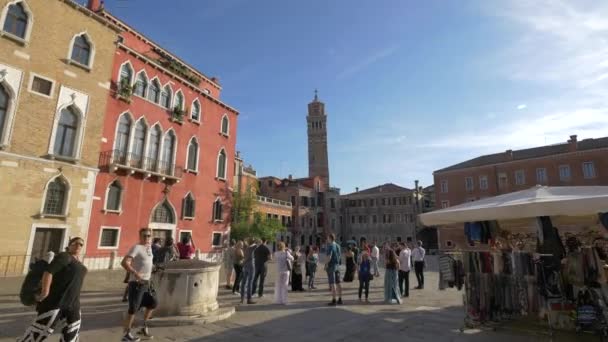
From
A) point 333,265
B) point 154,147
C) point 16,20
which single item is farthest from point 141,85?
point 333,265

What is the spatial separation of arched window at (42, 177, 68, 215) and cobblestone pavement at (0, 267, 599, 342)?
267 inches

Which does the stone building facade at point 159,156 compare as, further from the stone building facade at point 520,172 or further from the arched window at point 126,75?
the stone building facade at point 520,172

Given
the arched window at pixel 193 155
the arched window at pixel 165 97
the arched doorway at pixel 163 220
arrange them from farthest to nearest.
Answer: the arched window at pixel 193 155 → the arched window at pixel 165 97 → the arched doorway at pixel 163 220

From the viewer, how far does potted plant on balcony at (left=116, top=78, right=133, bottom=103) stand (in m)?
17.7

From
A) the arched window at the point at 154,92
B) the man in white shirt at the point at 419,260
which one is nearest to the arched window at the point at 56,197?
the arched window at the point at 154,92

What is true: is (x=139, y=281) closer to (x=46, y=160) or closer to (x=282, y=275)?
(x=282, y=275)

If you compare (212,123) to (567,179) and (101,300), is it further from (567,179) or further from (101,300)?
(567,179)

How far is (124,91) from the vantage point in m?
17.9

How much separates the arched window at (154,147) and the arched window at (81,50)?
4.95 meters

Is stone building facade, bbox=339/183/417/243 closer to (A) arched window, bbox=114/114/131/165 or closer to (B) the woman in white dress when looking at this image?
(A) arched window, bbox=114/114/131/165

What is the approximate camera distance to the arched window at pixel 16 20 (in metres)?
13.6

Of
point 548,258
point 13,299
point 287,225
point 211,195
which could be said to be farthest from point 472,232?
point 287,225

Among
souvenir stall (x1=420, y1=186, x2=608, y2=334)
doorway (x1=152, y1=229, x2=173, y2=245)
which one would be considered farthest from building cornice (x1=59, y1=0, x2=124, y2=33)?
souvenir stall (x1=420, y1=186, x2=608, y2=334)

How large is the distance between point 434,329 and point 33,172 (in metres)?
16.2
